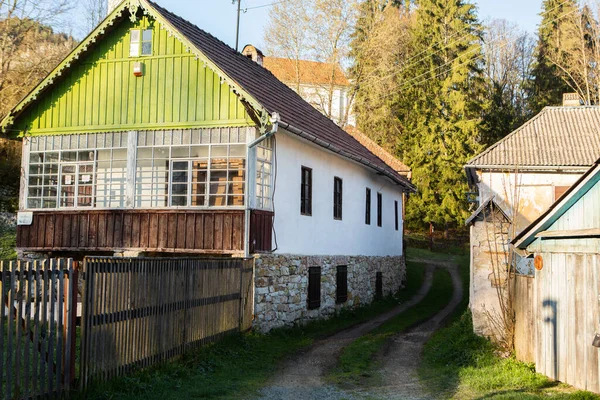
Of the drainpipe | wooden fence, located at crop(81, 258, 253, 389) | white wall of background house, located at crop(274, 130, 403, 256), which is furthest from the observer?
white wall of background house, located at crop(274, 130, 403, 256)

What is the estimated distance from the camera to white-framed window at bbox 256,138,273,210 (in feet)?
50.0

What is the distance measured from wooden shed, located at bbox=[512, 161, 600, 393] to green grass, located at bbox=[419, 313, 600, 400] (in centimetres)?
32

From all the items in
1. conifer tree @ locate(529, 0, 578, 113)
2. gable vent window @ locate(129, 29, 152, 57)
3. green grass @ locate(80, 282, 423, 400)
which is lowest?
green grass @ locate(80, 282, 423, 400)

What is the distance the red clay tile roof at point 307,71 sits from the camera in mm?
36350

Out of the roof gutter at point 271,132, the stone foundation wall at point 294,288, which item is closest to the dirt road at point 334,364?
the stone foundation wall at point 294,288

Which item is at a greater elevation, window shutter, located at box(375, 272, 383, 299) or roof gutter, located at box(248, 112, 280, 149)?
roof gutter, located at box(248, 112, 280, 149)

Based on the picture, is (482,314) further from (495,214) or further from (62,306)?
(62,306)

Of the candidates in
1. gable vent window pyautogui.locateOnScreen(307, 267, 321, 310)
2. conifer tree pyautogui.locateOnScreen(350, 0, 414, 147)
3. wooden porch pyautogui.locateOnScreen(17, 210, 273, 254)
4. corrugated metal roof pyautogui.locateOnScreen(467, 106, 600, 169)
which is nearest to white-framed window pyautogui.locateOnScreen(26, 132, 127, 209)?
wooden porch pyautogui.locateOnScreen(17, 210, 273, 254)

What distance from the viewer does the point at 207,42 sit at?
18.1 m

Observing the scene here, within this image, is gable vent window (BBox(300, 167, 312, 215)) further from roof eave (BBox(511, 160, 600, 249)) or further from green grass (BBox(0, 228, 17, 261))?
green grass (BBox(0, 228, 17, 261))

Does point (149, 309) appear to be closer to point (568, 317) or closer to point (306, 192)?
point (568, 317)

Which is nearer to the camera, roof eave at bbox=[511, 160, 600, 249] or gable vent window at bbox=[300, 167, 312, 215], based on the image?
roof eave at bbox=[511, 160, 600, 249]

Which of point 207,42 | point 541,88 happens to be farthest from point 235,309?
point 541,88

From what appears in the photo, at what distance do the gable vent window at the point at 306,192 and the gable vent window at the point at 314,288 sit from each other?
168 cm
